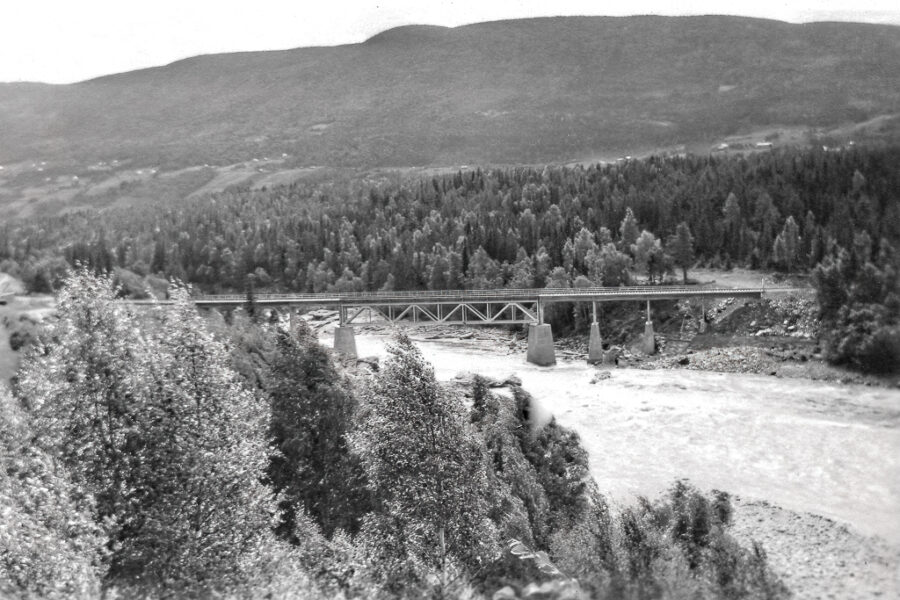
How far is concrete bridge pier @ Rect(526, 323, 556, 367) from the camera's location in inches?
2434

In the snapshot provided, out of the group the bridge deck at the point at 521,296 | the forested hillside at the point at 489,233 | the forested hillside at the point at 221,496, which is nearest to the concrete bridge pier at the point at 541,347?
the bridge deck at the point at 521,296

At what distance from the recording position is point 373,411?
52.9ft

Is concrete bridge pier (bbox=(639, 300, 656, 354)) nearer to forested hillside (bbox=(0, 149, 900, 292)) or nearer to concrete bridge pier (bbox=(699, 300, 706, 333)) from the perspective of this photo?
concrete bridge pier (bbox=(699, 300, 706, 333))

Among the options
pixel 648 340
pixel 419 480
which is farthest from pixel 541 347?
pixel 419 480

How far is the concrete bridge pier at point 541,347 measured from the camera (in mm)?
61812

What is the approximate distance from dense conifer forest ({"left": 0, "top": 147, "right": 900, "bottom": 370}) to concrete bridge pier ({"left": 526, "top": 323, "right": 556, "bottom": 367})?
597 inches

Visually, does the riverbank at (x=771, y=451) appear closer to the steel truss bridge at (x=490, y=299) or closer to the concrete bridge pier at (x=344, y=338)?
the steel truss bridge at (x=490, y=299)

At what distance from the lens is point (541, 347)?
6241cm

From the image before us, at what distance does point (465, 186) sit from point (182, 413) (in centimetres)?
10875

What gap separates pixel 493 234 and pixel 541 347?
31.2m

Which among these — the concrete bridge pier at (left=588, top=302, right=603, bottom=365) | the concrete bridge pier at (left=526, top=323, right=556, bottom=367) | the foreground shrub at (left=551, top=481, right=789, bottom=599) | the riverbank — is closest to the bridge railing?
the concrete bridge pier at (left=588, top=302, right=603, bottom=365)

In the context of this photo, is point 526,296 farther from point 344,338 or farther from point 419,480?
point 419,480

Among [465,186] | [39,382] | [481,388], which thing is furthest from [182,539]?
[465,186]

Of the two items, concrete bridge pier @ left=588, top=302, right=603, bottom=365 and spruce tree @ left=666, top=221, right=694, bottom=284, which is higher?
spruce tree @ left=666, top=221, right=694, bottom=284
